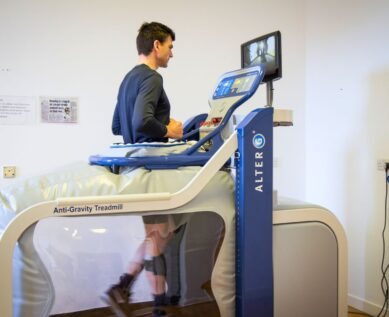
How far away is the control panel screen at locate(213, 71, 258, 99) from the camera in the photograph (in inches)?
59.3

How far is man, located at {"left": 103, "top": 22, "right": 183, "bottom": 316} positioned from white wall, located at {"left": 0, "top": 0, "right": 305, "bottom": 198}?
0.98 m

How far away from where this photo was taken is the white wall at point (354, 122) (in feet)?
7.71

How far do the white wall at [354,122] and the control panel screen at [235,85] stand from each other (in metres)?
1.23

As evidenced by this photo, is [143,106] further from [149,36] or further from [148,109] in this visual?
[149,36]

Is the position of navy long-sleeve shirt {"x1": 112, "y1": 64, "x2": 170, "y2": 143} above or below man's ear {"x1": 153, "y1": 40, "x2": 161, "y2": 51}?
below

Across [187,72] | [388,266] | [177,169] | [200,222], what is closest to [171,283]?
[200,222]

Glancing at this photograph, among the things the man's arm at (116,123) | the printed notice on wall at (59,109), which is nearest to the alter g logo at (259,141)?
the man's arm at (116,123)

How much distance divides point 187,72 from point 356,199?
1.52 metres

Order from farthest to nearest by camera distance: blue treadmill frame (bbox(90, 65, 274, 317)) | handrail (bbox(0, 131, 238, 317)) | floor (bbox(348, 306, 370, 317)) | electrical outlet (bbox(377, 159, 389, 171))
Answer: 1. floor (bbox(348, 306, 370, 317))
2. electrical outlet (bbox(377, 159, 389, 171))
3. blue treadmill frame (bbox(90, 65, 274, 317))
4. handrail (bbox(0, 131, 238, 317))

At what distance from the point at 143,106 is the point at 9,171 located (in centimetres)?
150

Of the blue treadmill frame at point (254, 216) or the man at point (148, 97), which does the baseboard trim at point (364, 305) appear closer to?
the blue treadmill frame at point (254, 216)

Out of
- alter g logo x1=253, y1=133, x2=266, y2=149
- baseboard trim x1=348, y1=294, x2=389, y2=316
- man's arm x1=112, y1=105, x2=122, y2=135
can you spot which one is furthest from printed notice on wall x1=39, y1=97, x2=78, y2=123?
baseboard trim x1=348, y1=294, x2=389, y2=316

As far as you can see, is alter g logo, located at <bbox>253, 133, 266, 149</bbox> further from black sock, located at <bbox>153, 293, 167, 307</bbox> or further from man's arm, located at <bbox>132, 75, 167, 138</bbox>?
black sock, located at <bbox>153, 293, 167, 307</bbox>

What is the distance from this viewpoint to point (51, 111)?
2521 millimetres
